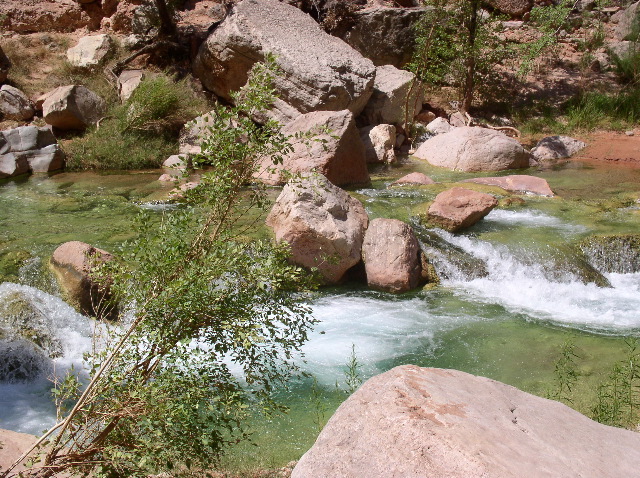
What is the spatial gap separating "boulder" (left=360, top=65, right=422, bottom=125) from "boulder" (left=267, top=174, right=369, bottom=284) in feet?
22.9

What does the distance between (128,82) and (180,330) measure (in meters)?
12.4

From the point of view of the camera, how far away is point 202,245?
109 inches

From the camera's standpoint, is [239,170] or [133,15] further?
[133,15]

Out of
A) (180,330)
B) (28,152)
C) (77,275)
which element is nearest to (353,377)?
(180,330)

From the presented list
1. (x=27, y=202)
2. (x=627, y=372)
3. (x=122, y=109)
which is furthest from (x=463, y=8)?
(x=627, y=372)

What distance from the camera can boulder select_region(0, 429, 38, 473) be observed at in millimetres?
3055

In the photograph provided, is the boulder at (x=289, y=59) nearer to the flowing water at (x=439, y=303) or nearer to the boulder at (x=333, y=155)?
the boulder at (x=333, y=155)

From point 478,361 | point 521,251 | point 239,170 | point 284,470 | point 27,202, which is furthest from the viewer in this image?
point 27,202

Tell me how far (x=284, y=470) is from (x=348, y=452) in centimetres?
156

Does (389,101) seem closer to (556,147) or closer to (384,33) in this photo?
(384,33)

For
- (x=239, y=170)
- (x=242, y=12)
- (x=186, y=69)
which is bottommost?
(x=239, y=170)

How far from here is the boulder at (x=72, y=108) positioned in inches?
480

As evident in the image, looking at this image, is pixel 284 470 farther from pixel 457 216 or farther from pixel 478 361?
pixel 457 216

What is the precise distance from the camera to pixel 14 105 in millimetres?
12594
